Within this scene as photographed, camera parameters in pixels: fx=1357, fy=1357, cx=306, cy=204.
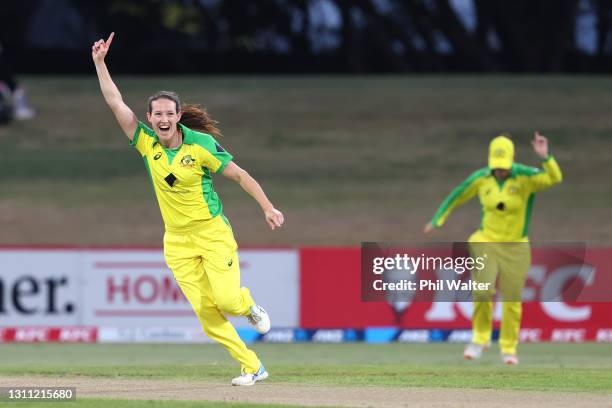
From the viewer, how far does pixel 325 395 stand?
1045cm

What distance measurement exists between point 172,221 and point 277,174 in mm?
18560

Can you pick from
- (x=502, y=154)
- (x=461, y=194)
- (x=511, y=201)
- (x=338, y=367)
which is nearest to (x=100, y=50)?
(x=338, y=367)

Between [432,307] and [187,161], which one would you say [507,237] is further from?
[187,161]

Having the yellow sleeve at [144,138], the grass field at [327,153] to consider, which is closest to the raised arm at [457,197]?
the yellow sleeve at [144,138]

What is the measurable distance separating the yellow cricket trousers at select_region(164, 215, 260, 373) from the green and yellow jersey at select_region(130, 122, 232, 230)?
0.38 feet

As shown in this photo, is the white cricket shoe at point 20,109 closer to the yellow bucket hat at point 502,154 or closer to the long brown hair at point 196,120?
the yellow bucket hat at point 502,154

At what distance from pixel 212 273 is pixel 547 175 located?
218 inches

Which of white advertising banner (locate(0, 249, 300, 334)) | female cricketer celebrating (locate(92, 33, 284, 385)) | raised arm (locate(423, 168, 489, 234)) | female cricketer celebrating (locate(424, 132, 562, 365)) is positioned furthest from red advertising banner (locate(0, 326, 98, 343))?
female cricketer celebrating (locate(92, 33, 284, 385))

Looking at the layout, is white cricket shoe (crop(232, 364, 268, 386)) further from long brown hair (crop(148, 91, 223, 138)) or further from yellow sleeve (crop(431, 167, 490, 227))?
yellow sleeve (crop(431, 167, 490, 227))

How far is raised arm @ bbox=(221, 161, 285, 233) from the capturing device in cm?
1030

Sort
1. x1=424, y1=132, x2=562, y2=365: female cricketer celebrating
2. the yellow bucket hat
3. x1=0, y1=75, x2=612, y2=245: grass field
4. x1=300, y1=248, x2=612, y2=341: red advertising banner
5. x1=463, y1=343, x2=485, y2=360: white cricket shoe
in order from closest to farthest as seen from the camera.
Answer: the yellow bucket hat, x1=424, y1=132, x2=562, y2=365: female cricketer celebrating, x1=463, y1=343, x2=485, y2=360: white cricket shoe, x1=300, y1=248, x2=612, y2=341: red advertising banner, x1=0, y1=75, x2=612, y2=245: grass field

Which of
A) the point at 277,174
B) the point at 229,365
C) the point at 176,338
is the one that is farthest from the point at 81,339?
the point at 277,174

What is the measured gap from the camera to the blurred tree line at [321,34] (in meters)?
40.1

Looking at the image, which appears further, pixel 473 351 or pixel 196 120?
pixel 473 351
